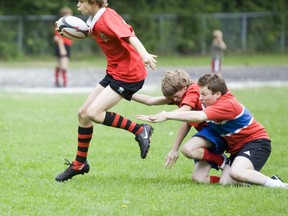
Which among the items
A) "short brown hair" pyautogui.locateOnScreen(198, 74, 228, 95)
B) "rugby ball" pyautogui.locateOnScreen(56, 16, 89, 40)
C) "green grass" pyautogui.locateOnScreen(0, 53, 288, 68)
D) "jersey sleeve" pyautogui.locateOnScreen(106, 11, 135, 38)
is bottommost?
"green grass" pyautogui.locateOnScreen(0, 53, 288, 68)

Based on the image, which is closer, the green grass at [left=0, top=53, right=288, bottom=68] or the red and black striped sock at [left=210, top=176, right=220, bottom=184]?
the red and black striped sock at [left=210, top=176, right=220, bottom=184]

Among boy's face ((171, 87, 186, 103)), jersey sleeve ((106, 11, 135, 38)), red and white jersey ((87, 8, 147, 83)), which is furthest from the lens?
boy's face ((171, 87, 186, 103))

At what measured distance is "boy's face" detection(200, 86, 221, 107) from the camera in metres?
7.73

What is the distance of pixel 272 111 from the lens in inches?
573

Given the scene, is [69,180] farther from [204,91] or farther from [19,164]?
[204,91]

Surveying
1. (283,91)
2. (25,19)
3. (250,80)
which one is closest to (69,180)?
(283,91)

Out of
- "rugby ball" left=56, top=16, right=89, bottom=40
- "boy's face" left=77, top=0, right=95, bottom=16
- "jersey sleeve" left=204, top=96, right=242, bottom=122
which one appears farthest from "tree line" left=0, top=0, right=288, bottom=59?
"jersey sleeve" left=204, top=96, right=242, bottom=122

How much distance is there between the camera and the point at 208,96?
305 inches

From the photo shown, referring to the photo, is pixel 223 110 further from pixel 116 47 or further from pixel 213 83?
pixel 116 47

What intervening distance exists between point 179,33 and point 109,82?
2640cm

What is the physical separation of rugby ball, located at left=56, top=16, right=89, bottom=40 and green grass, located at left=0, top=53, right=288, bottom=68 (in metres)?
19.2

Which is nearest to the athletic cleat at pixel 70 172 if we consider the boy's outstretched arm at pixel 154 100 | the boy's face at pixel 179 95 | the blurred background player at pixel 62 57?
the boy's outstretched arm at pixel 154 100

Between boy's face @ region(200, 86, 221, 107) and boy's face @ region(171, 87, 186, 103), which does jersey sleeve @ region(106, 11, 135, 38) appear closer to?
boy's face @ region(171, 87, 186, 103)

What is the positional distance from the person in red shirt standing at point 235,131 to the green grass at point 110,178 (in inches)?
6.7
